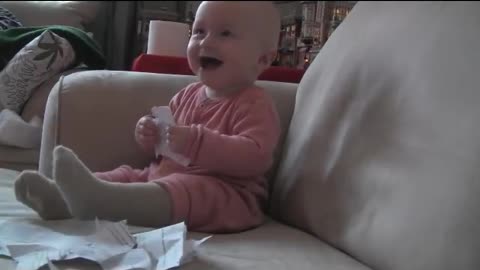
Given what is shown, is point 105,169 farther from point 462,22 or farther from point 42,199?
point 462,22

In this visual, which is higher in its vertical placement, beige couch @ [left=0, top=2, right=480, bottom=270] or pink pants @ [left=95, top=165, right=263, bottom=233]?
beige couch @ [left=0, top=2, right=480, bottom=270]

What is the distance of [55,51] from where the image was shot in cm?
109

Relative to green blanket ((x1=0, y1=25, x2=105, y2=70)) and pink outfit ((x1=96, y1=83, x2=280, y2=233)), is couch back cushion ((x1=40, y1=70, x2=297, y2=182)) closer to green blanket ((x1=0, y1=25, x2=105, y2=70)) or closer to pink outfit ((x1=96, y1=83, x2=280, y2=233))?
pink outfit ((x1=96, y1=83, x2=280, y2=233))

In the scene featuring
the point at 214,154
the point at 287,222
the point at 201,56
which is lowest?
the point at 287,222

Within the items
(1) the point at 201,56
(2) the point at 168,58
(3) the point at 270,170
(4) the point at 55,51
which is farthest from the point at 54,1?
(1) the point at 201,56

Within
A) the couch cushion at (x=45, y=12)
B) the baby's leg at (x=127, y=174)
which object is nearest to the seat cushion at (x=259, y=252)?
the baby's leg at (x=127, y=174)

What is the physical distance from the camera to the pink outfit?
2.40 ft

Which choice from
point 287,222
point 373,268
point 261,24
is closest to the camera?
point 261,24

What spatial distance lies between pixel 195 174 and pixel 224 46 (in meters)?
0.30

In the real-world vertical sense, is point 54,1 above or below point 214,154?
above

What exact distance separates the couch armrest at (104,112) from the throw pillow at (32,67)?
10cm

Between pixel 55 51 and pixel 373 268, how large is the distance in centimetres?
70

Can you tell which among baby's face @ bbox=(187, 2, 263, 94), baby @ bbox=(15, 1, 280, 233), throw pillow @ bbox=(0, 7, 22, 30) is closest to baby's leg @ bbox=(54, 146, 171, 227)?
baby @ bbox=(15, 1, 280, 233)

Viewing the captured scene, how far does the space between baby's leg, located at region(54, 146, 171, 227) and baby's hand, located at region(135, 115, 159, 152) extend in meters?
0.08
